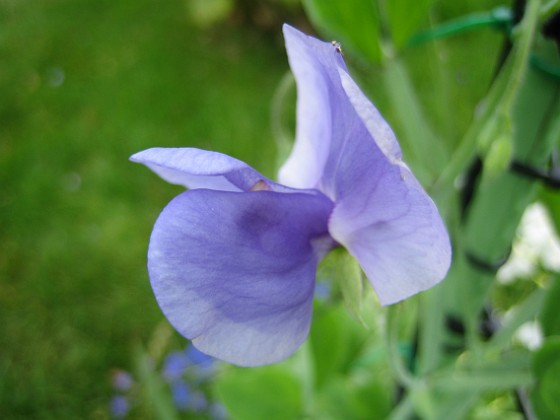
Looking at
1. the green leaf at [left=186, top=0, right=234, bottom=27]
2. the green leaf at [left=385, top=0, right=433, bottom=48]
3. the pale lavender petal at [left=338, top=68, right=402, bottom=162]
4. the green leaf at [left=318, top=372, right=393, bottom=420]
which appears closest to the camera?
the pale lavender petal at [left=338, top=68, right=402, bottom=162]

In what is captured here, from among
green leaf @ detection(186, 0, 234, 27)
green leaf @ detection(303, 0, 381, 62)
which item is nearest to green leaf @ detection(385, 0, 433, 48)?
green leaf @ detection(303, 0, 381, 62)

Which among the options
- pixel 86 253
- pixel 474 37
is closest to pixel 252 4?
pixel 474 37

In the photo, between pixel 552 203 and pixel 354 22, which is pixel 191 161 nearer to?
pixel 354 22

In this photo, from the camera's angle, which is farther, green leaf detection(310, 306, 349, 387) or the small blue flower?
the small blue flower

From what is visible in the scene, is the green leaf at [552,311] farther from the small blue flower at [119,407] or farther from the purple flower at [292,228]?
the small blue flower at [119,407]

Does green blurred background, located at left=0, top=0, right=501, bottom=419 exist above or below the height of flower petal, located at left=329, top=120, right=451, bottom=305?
below

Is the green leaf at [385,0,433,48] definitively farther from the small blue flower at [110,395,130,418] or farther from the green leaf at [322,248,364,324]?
the small blue flower at [110,395,130,418]
